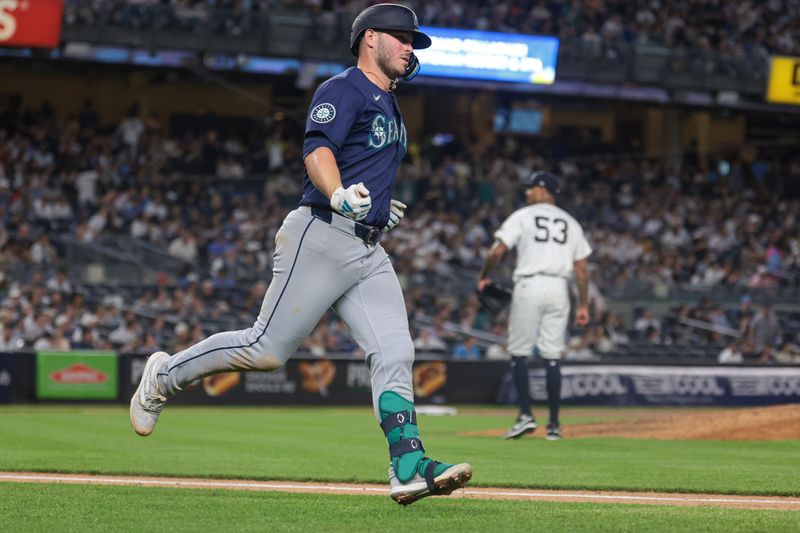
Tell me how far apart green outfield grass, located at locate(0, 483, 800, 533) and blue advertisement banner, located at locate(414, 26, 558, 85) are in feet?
72.0

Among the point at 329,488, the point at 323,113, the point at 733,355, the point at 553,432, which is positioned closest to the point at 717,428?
the point at 553,432

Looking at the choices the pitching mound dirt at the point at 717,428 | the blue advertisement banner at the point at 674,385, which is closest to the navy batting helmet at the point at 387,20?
the pitching mound dirt at the point at 717,428

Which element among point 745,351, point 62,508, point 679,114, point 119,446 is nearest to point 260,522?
point 62,508

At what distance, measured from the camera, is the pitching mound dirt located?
442 inches

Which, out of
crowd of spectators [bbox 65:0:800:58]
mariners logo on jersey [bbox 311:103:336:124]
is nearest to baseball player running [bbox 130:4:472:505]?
mariners logo on jersey [bbox 311:103:336:124]

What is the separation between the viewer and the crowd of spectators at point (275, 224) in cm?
2091

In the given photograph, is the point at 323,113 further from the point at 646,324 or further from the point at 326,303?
the point at 646,324

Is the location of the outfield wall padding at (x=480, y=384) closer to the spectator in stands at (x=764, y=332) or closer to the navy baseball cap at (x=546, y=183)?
the spectator in stands at (x=764, y=332)

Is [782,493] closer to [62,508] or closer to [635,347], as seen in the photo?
[62,508]

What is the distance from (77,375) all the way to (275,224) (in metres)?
7.88

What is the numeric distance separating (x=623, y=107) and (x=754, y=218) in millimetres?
8053

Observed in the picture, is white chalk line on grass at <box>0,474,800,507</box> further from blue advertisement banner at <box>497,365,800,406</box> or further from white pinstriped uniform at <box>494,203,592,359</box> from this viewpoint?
blue advertisement banner at <box>497,365,800,406</box>

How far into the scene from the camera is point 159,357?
239 inches

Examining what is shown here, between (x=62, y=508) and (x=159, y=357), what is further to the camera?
(x=159, y=357)
